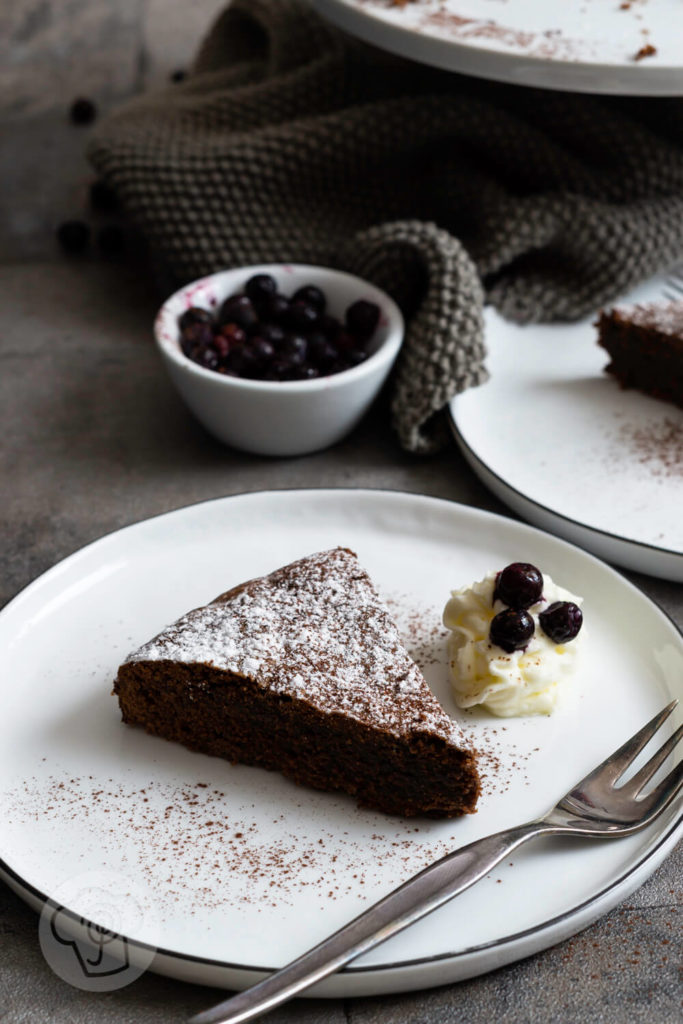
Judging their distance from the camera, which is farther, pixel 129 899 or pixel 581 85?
pixel 581 85

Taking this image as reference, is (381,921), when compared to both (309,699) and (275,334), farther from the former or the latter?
(275,334)

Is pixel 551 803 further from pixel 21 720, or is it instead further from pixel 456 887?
pixel 21 720

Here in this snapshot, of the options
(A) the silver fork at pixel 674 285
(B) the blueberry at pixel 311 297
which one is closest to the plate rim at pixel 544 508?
(B) the blueberry at pixel 311 297

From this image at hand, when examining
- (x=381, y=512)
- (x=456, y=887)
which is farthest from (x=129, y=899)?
(x=381, y=512)

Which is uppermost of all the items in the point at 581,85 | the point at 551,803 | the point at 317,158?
the point at 581,85

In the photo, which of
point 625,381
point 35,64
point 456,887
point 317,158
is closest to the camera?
point 456,887

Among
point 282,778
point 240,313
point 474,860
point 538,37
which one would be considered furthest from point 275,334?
point 474,860
